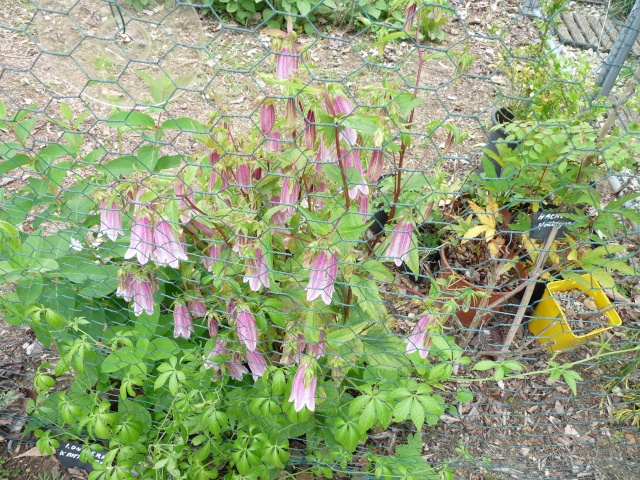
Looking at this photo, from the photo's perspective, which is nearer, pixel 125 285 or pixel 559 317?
pixel 125 285

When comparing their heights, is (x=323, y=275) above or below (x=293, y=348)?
above

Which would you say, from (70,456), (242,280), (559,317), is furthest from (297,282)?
(559,317)

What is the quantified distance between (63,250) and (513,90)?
243 centimetres

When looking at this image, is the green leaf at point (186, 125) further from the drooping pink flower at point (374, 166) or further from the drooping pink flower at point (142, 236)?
the drooping pink flower at point (374, 166)

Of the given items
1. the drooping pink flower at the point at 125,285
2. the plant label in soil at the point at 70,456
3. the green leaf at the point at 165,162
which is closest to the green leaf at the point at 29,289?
the drooping pink flower at the point at 125,285

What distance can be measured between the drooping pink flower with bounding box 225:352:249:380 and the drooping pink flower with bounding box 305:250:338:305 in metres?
0.45

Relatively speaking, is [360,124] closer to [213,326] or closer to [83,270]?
[213,326]

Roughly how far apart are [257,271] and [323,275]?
19 centimetres

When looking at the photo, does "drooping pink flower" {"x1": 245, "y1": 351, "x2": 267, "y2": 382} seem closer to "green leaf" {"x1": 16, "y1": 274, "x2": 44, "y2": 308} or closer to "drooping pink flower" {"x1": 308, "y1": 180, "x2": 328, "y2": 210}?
"drooping pink flower" {"x1": 308, "y1": 180, "x2": 328, "y2": 210}

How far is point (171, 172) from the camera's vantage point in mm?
1526

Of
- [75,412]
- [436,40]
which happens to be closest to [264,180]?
[75,412]

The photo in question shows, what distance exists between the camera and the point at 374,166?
138cm

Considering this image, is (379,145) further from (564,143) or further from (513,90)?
(513,90)

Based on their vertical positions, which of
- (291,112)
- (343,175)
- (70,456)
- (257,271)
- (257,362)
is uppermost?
(291,112)
